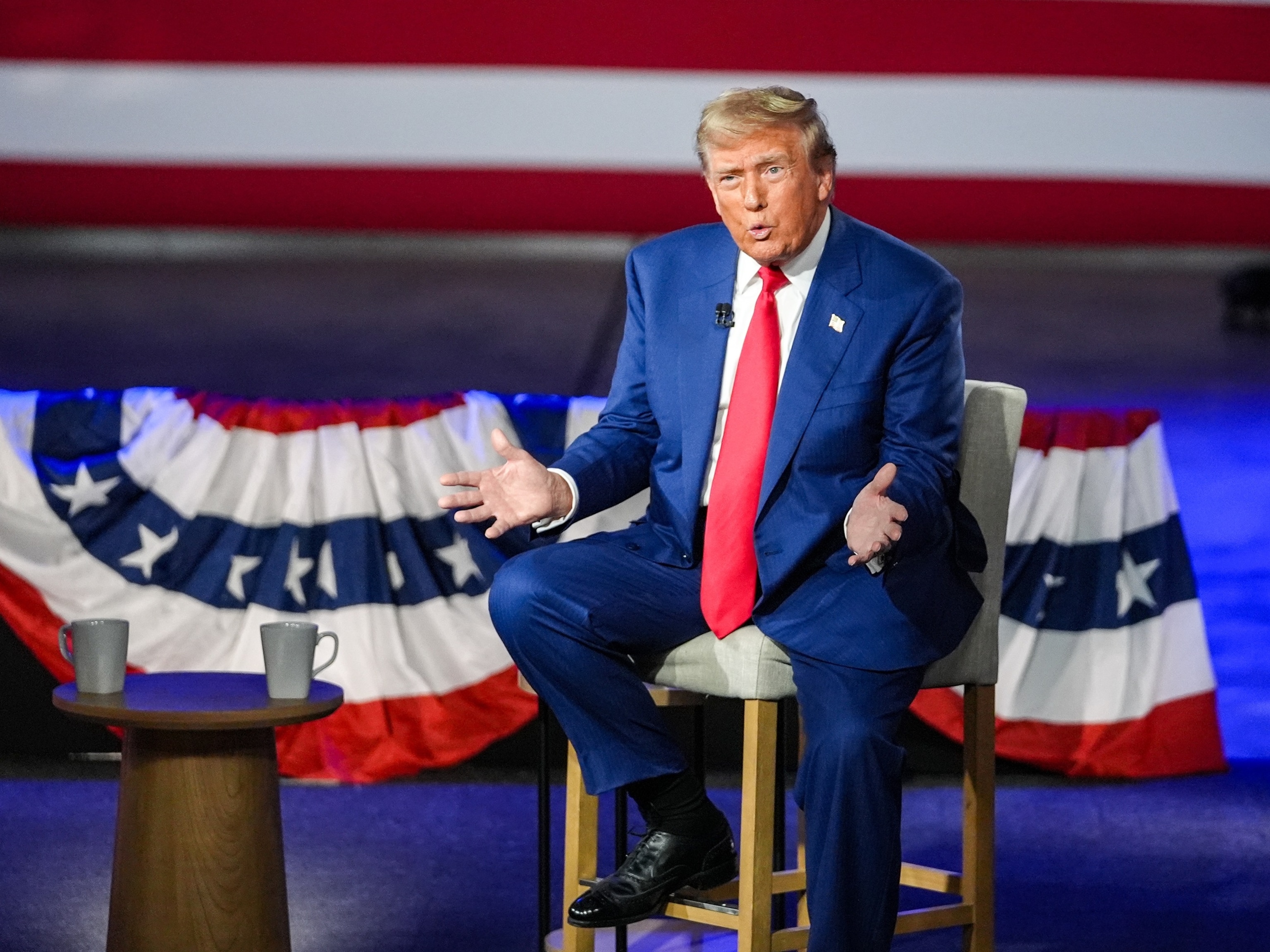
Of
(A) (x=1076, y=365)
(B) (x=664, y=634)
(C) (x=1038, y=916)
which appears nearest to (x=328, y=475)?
(B) (x=664, y=634)

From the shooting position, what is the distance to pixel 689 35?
768 cm

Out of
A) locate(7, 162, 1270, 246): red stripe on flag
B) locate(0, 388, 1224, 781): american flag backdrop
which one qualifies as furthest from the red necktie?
locate(7, 162, 1270, 246): red stripe on flag

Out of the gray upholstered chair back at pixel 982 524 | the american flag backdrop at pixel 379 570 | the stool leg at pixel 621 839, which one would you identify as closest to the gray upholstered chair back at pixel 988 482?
the gray upholstered chair back at pixel 982 524

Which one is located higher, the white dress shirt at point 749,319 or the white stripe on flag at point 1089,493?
the white dress shirt at point 749,319

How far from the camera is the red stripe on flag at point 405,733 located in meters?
2.86

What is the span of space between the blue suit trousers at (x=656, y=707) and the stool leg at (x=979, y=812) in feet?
0.61

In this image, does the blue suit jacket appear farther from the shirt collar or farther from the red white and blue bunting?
the red white and blue bunting

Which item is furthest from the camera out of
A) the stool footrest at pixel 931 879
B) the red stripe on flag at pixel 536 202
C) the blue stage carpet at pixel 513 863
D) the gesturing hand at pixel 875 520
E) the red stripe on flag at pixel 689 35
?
the red stripe on flag at pixel 536 202

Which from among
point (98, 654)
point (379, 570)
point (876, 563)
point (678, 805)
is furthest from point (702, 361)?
point (379, 570)

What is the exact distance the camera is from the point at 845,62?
25.5 ft

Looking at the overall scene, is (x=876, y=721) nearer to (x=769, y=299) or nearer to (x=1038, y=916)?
(x=769, y=299)

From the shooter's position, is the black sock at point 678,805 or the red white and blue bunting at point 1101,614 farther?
the red white and blue bunting at point 1101,614

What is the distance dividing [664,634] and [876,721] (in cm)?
26

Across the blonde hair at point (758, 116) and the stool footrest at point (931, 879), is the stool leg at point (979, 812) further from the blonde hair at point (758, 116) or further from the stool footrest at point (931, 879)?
the blonde hair at point (758, 116)
